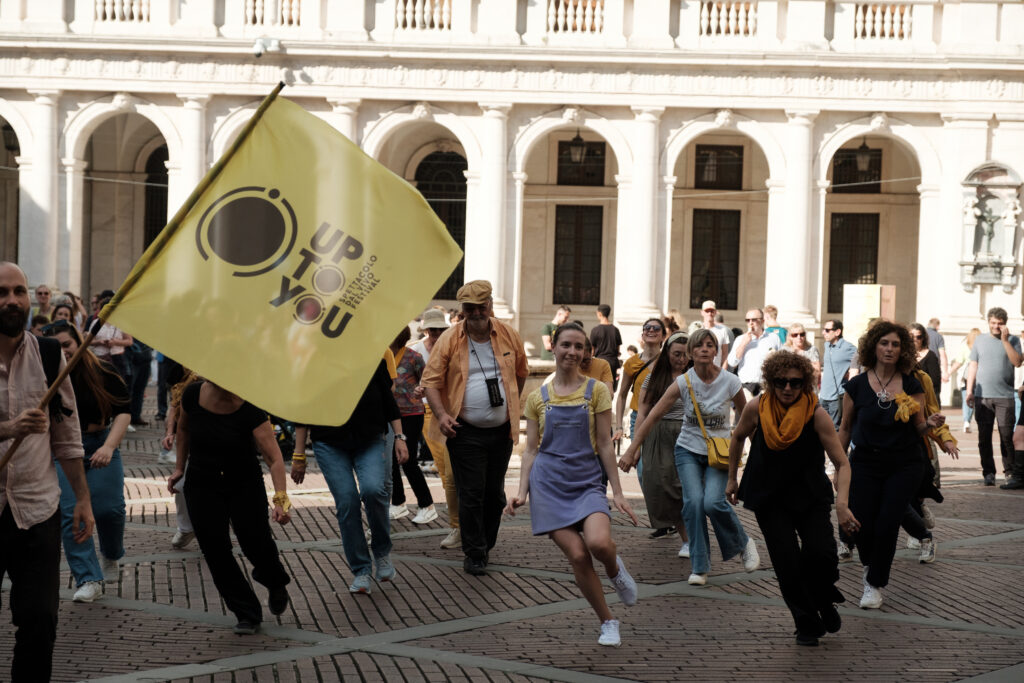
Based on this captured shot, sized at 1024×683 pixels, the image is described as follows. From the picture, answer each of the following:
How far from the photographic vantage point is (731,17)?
28406mm

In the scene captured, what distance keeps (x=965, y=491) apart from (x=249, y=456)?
31.4 ft

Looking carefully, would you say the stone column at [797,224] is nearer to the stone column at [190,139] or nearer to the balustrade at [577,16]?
the balustrade at [577,16]

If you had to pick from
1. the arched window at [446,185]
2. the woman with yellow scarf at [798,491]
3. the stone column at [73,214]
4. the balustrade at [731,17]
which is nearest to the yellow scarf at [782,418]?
the woman with yellow scarf at [798,491]

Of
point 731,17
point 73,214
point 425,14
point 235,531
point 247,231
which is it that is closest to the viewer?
point 247,231

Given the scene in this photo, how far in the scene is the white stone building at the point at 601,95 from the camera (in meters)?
27.9

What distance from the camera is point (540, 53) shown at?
2803cm

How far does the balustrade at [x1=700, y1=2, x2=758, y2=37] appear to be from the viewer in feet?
93.1

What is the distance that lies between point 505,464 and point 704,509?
57.9 inches

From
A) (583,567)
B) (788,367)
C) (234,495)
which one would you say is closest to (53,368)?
(234,495)

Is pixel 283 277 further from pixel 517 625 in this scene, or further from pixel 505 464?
pixel 505 464

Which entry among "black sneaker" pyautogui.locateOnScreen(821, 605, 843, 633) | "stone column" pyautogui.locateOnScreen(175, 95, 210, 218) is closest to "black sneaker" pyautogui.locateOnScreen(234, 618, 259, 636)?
"black sneaker" pyautogui.locateOnScreen(821, 605, 843, 633)

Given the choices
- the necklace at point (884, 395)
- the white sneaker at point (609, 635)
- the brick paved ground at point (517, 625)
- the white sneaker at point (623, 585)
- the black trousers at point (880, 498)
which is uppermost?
the necklace at point (884, 395)

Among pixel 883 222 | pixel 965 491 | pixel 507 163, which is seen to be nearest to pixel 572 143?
pixel 507 163

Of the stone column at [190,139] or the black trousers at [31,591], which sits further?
the stone column at [190,139]
